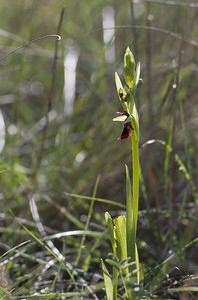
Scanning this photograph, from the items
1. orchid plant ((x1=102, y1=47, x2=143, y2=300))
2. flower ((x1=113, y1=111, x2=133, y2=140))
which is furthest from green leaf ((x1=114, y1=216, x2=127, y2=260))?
flower ((x1=113, y1=111, x2=133, y2=140))

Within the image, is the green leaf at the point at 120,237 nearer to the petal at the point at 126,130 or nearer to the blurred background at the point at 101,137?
the petal at the point at 126,130

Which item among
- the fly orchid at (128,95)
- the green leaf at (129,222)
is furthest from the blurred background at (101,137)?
the fly orchid at (128,95)

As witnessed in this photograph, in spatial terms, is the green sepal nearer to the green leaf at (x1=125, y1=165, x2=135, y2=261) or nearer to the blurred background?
the green leaf at (x1=125, y1=165, x2=135, y2=261)

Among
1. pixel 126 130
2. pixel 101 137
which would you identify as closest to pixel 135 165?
pixel 126 130

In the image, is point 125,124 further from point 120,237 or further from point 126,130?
point 120,237

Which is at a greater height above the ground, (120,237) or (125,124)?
(125,124)
